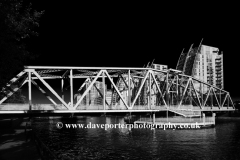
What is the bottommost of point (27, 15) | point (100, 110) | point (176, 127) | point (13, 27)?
point (176, 127)

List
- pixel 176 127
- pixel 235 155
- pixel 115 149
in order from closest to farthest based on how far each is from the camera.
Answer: pixel 235 155, pixel 115 149, pixel 176 127

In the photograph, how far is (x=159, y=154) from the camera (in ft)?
112

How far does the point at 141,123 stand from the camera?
77.8 metres

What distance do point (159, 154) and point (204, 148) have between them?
8.18m

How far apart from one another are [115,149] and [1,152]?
15389 millimetres

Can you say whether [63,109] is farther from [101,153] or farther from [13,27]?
[13,27]

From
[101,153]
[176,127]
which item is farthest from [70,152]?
[176,127]

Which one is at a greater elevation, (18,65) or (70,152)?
(18,65)

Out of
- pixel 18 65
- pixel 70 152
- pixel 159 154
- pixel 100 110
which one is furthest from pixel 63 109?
pixel 18 65

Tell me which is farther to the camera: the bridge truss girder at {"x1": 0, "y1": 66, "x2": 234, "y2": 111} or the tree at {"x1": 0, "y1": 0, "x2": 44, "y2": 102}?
Result: the bridge truss girder at {"x1": 0, "y1": 66, "x2": 234, "y2": 111}

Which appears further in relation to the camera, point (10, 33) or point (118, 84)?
point (118, 84)

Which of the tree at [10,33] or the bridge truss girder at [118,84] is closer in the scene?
the tree at [10,33]

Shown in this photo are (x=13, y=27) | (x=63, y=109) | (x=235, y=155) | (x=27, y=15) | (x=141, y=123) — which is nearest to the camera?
(x=13, y=27)

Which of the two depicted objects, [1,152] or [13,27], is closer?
[13,27]
